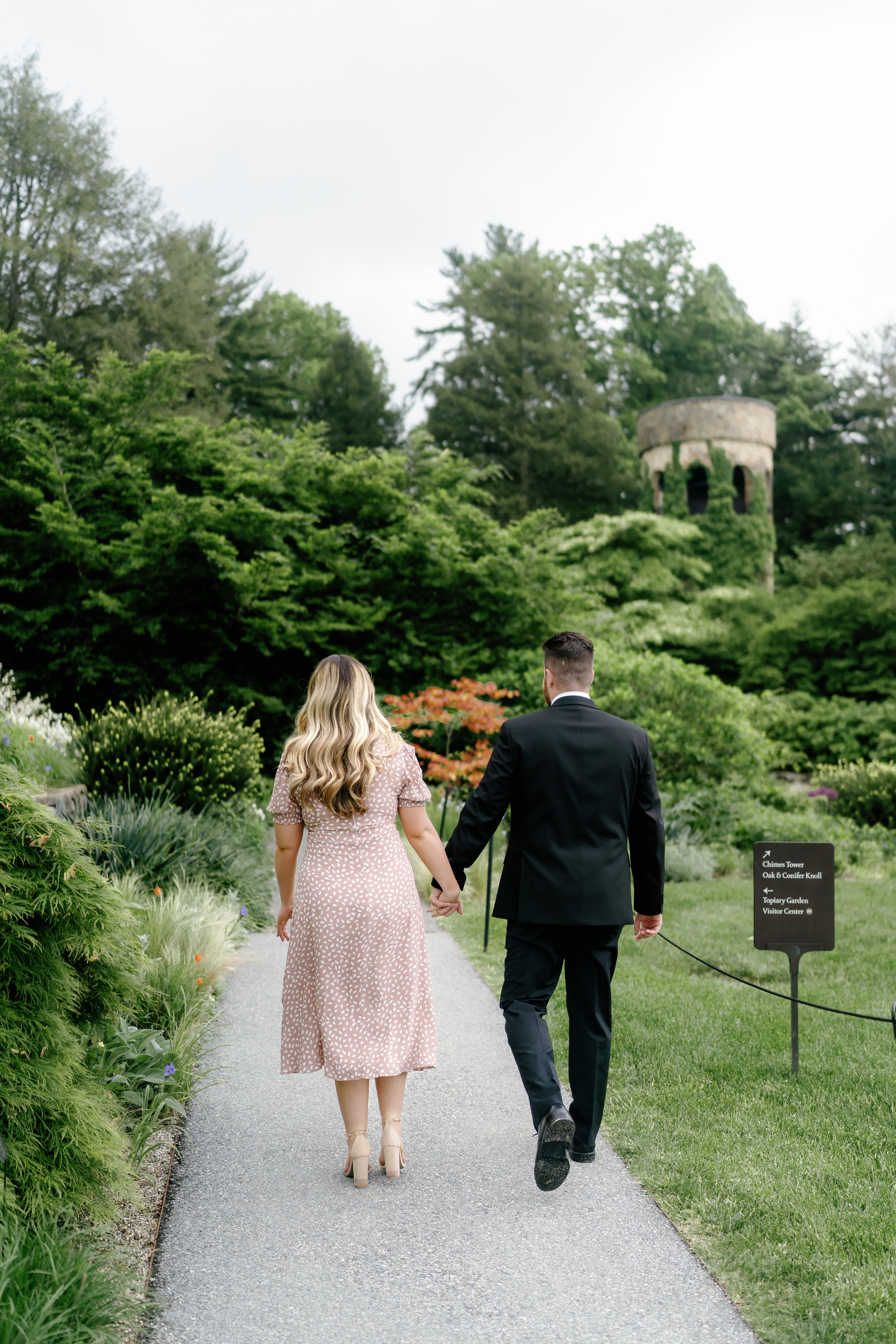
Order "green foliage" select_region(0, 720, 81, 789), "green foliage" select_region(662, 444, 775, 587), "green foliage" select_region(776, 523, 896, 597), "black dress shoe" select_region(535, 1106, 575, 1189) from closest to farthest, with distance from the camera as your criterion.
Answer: "black dress shoe" select_region(535, 1106, 575, 1189)
"green foliage" select_region(0, 720, 81, 789)
"green foliage" select_region(776, 523, 896, 597)
"green foliage" select_region(662, 444, 775, 587)

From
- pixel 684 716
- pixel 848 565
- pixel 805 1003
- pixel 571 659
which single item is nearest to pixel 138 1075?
pixel 571 659

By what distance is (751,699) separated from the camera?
13.3 m

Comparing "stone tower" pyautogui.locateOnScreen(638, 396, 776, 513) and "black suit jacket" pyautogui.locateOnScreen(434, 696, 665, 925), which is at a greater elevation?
"stone tower" pyautogui.locateOnScreen(638, 396, 776, 513)

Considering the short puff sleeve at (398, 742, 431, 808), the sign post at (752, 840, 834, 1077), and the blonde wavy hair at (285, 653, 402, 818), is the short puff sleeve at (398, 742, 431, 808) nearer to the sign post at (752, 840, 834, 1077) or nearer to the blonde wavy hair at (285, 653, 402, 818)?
the blonde wavy hair at (285, 653, 402, 818)

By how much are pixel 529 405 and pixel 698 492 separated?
5.88 meters

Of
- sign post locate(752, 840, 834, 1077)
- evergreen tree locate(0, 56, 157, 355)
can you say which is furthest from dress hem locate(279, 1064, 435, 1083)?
evergreen tree locate(0, 56, 157, 355)

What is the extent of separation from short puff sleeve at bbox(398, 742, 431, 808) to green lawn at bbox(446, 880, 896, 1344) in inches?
60.7

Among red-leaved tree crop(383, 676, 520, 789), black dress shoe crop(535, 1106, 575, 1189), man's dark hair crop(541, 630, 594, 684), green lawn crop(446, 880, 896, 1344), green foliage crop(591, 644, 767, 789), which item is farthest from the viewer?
green foliage crop(591, 644, 767, 789)

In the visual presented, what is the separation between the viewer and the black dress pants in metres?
3.72

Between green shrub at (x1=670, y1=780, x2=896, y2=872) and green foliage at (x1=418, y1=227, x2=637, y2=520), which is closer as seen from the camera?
green shrub at (x1=670, y1=780, x2=896, y2=872)

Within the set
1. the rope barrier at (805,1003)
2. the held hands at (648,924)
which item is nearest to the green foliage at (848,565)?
the rope barrier at (805,1003)

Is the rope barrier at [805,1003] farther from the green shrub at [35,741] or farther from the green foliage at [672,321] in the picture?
the green foliage at [672,321]

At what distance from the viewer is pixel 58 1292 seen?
2.37m

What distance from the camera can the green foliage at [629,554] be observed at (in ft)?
83.6
